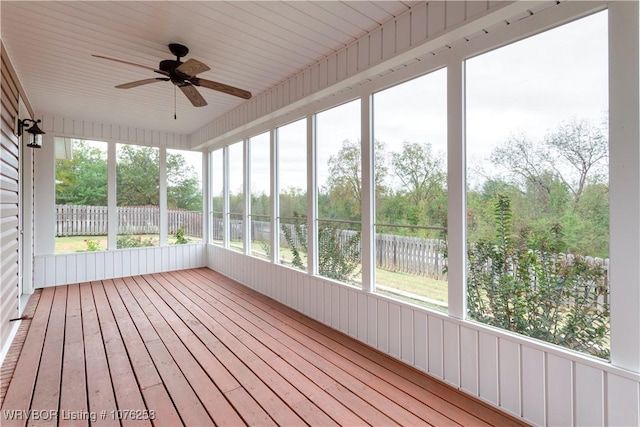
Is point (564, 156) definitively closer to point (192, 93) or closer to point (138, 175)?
point (192, 93)

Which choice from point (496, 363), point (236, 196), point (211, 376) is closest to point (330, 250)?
point (211, 376)

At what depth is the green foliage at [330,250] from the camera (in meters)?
3.40

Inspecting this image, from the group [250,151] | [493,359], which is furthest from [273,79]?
[493,359]

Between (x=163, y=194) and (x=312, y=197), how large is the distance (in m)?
4.08

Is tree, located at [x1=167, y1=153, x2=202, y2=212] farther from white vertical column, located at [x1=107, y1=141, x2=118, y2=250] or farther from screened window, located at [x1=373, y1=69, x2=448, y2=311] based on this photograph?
screened window, located at [x1=373, y1=69, x2=448, y2=311]

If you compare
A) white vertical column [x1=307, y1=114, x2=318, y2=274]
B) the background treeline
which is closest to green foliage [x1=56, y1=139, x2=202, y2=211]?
white vertical column [x1=307, y1=114, x2=318, y2=274]

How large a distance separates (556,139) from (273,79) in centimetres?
306

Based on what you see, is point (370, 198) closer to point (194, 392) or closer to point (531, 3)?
point (531, 3)

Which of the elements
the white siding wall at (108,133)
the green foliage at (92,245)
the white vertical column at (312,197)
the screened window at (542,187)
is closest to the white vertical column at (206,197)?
the white siding wall at (108,133)

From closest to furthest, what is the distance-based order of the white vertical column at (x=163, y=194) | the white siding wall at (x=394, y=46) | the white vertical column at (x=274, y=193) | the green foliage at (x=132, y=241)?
1. the white siding wall at (x=394, y=46)
2. the white vertical column at (x=274, y=193)
3. the green foliage at (x=132, y=241)
4. the white vertical column at (x=163, y=194)

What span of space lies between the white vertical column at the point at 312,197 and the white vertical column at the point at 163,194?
4.00 m

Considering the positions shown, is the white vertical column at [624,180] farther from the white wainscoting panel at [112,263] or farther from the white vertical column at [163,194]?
the white vertical column at [163,194]

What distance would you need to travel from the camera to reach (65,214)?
5418 millimetres

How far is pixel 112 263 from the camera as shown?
19.1 ft
